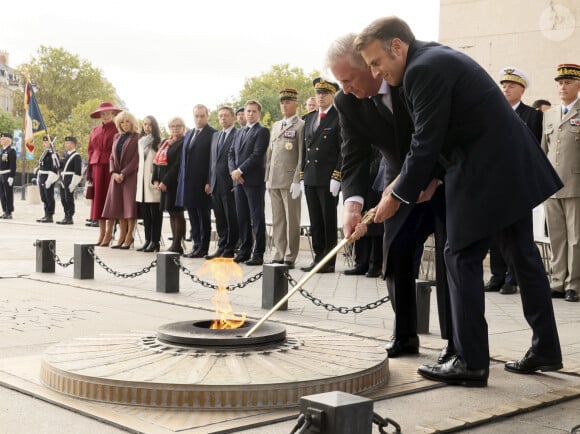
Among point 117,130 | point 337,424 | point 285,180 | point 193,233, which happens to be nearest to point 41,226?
point 117,130

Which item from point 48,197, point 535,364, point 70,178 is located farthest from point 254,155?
point 48,197

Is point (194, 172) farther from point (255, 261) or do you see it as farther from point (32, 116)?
point (32, 116)

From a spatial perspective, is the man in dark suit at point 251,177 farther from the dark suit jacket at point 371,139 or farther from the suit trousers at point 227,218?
the dark suit jacket at point 371,139

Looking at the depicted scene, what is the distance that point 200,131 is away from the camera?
12.4m

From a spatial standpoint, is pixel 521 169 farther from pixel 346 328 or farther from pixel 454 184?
pixel 346 328

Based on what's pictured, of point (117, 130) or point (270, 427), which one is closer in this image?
point (270, 427)

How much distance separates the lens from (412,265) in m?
5.00

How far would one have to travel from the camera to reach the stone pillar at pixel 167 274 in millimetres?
8211

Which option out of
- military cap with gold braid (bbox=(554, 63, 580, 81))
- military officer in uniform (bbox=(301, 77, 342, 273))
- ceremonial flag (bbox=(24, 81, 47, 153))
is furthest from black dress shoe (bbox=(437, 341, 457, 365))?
ceremonial flag (bbox=(24, 81, 47, 153))

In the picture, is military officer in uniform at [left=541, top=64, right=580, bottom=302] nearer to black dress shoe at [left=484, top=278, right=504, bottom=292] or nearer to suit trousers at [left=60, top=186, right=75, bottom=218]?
black dress shoe at [left=484, top=278, right=504, bottom=292]

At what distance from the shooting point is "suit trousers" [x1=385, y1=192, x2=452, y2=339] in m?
4.79

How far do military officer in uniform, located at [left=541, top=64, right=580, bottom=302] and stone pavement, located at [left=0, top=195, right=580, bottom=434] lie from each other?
537 mm

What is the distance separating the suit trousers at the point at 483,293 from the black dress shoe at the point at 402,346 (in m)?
0.66

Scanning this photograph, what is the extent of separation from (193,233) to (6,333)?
707 cm
